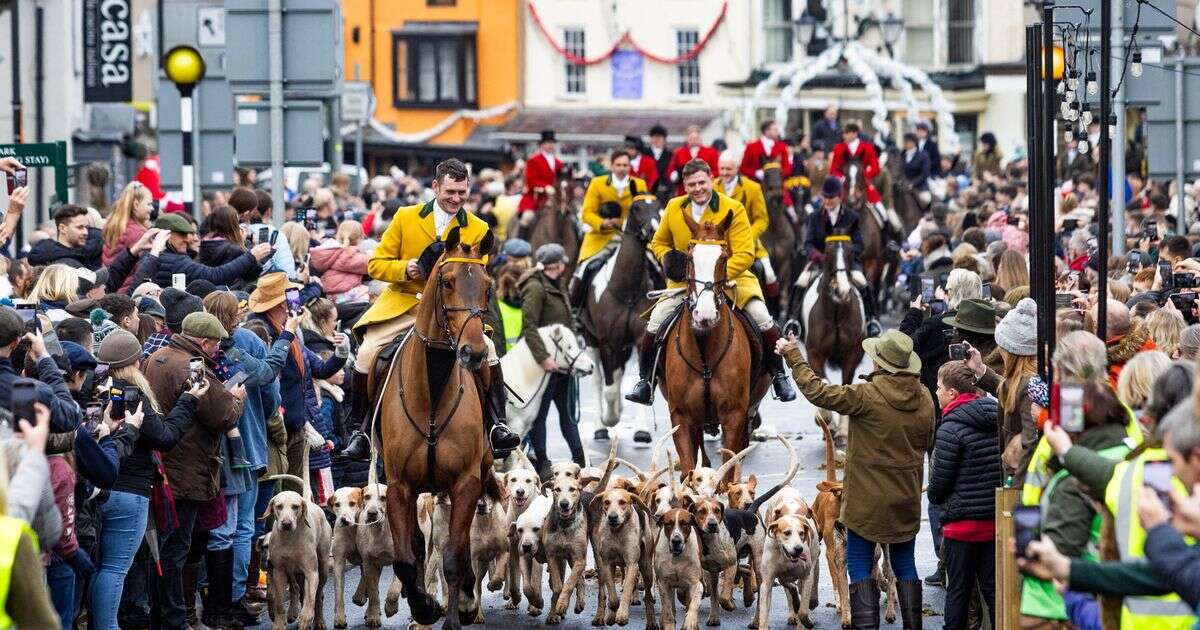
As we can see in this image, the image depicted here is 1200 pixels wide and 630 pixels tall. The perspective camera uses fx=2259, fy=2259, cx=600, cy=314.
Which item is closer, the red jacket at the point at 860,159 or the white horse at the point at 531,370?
the white horse at the point at 531,370

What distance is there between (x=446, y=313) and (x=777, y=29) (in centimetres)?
4894

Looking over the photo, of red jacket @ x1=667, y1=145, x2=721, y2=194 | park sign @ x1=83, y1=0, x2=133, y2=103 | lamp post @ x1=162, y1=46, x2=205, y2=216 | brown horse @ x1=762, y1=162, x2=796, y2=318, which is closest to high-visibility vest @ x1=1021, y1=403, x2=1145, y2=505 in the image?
lamp post @ x1=162, y1=46, x2=205, y2=216

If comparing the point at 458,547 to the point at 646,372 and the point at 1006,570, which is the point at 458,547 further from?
the point at 646,372

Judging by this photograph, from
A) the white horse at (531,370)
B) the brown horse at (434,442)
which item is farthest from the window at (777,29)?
the brown horse at (434,442)

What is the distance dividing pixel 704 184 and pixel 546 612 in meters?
4.04

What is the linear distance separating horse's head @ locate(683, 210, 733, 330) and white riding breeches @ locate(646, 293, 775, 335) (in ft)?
3.29

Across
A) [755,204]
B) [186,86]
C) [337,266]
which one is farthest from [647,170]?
[337,266]

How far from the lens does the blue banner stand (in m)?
62.9

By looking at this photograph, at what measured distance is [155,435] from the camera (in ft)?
37.7

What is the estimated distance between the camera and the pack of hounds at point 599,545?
13.0m

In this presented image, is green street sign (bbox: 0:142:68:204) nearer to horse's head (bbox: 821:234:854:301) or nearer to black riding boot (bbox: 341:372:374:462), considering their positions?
black riding boot (bbox: 341:372:374:462)

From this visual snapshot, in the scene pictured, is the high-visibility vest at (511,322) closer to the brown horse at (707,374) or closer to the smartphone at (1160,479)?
the brown horse at (707,374)

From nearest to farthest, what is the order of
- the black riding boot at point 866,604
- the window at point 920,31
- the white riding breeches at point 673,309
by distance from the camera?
the black riding boot at point 866,604
the white riding breeches at point 673,309
the window at point 920,31

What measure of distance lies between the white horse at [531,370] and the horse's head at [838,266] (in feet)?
9.87
